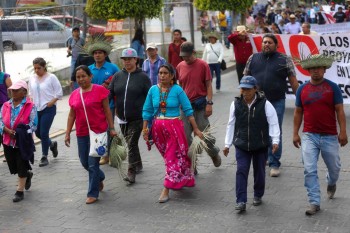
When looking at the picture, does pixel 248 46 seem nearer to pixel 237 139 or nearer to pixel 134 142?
pixel 134 142

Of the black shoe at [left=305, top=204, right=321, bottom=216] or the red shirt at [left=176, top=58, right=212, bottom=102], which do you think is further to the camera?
the red shirt at [left=176, top=58, right=212, bottom=102]

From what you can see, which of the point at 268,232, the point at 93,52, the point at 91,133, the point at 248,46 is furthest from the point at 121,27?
the point at 268,232

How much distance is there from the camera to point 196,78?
9672 mm

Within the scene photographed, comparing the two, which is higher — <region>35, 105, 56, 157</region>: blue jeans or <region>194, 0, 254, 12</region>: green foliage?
<region>194, 0, 254, 12</region>: green foliage

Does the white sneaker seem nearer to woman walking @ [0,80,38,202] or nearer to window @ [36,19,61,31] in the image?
woman walking @ [0,80,38,202]

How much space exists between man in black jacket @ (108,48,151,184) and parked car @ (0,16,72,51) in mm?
10269

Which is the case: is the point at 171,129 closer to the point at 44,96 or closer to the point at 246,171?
the point at 246,171

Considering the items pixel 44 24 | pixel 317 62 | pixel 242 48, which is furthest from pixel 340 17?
pixel 317 62

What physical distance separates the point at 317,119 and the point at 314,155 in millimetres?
377

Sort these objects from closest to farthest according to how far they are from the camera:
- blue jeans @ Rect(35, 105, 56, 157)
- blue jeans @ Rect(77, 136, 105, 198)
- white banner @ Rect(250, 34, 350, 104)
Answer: blue jeans @ Rect(77, 136, 105, 198) → blue jeans @ Rect(35, 105, 56, 157) → white banner @ Rect(250, 34, 350, 104)

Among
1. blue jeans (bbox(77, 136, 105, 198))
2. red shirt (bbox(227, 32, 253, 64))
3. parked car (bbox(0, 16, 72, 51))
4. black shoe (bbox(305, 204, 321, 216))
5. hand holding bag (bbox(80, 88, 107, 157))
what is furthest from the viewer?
parked car (bbox(0, 16, 72, 51))

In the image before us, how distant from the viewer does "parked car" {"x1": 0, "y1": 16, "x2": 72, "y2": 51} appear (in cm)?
1980

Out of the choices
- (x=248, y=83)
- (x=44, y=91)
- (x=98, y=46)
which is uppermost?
(x=98, y=46)

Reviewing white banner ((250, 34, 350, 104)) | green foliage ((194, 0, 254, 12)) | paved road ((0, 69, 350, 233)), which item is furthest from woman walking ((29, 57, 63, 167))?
green foliage ((194, 0, 254, 12))
